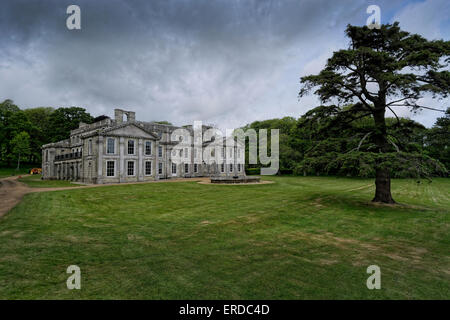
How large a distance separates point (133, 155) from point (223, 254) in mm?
29720

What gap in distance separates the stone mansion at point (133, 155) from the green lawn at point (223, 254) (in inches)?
765

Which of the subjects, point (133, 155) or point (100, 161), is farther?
point (133, 155)

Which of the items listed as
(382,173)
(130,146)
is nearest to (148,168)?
(130,146)

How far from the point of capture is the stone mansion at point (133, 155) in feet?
101

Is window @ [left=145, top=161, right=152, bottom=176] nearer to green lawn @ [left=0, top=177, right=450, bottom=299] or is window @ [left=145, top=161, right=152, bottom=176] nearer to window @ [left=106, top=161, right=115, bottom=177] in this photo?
window @ [left=106, top=161, right=115, bottom=177]

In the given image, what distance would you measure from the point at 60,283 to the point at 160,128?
133ft

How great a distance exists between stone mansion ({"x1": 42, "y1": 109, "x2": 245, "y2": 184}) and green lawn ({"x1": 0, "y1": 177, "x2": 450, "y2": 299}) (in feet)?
63.8

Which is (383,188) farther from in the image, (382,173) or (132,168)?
(132,168)

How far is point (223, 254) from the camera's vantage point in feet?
21.2

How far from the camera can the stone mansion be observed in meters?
30.7

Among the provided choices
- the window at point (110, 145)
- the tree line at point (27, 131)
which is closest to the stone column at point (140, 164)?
the window at point (110, 145)

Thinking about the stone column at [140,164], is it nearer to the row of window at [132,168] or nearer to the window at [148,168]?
the row of window at [132,168]
